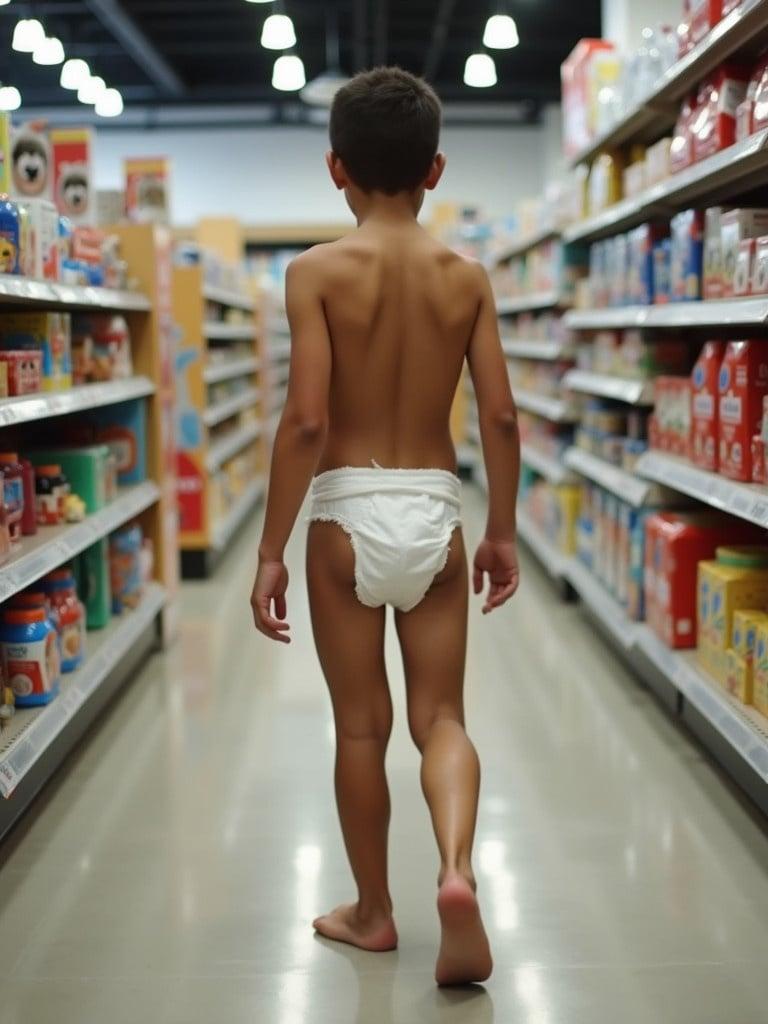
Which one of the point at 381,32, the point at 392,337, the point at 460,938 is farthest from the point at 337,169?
the point at 381,32

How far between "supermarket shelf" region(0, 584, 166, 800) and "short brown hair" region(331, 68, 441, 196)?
1657mm

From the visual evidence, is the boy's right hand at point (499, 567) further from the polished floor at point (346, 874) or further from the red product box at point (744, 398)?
the red product box at point (744, 398)

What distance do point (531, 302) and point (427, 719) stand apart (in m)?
5.84

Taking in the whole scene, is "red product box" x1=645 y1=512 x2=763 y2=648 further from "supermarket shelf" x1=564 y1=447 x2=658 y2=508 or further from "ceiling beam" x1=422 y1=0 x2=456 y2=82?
"ceiling beam" x1=422 y1=0 x2=456 y2=82

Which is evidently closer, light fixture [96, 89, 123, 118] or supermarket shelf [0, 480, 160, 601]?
supermarket shelf [0, 480, 160, 601]

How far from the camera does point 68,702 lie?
3.66 meters

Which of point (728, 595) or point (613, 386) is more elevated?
point (613, 386)

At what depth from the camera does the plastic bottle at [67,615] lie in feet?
12.9

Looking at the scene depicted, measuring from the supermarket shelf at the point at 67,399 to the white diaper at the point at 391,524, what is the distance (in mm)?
1064

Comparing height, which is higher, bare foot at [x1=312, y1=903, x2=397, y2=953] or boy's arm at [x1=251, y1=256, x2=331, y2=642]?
boy's arm at [x1=251, y1=256, x2=331, y2=642]

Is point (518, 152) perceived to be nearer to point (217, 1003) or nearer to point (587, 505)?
point (587, 505)

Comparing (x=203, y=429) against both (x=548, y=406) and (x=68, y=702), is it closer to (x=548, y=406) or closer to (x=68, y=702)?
(x=548, y=406)

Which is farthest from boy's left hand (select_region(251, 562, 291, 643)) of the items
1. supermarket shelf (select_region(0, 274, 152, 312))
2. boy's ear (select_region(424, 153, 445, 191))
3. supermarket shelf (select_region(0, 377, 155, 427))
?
supermarket shelf (select_region(0, 274, 152, 312))

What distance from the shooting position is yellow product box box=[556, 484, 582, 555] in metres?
6.57
